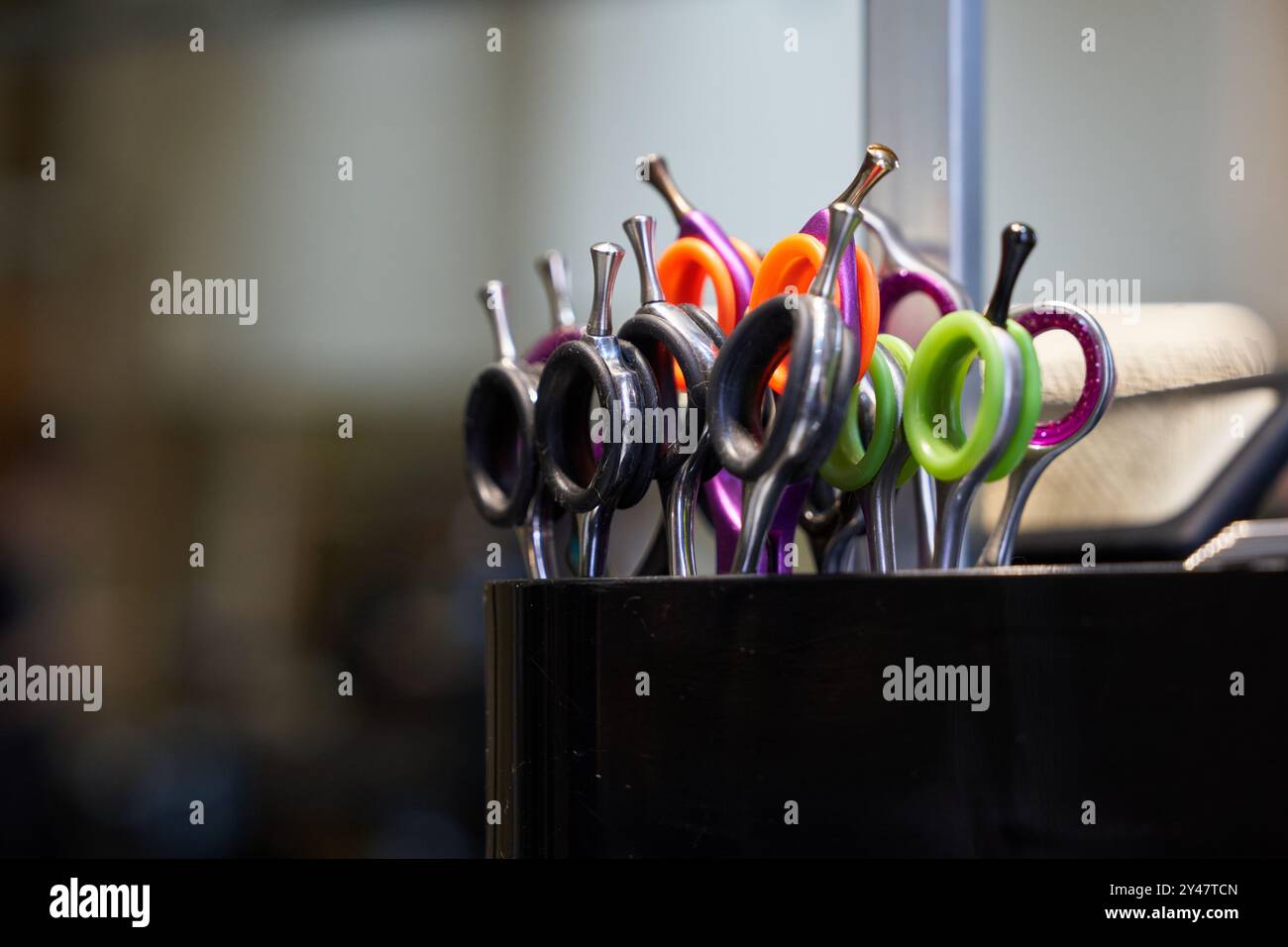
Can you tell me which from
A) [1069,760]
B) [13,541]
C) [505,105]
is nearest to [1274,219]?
[505,105]

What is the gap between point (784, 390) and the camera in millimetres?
378

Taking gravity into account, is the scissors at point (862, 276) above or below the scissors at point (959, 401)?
above

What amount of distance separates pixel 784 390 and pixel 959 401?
102 mm

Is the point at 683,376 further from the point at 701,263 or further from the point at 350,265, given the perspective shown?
the point at 350,265

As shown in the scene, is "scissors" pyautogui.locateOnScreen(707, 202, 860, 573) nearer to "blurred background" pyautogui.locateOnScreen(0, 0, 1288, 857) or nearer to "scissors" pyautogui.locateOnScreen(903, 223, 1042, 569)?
"scissors" pyautogui.locateOnScreen(903, 223, 1042, 569)

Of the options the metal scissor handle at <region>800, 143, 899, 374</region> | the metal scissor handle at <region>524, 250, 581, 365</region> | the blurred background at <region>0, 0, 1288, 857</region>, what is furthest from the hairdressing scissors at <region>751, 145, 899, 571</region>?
the blurred background at <region>0, 0, 1288, 857</region>

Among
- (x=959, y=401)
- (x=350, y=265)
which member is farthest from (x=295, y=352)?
(x=959, y=401)

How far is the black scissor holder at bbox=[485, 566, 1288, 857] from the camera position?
1.12 ft

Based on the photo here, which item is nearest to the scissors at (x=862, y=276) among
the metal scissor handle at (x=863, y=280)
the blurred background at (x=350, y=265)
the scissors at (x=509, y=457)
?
the metal scissor handle at (x=863, y=280)

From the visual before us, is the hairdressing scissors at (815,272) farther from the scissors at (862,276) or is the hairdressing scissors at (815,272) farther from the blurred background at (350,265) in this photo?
the blurred background at (350,265)

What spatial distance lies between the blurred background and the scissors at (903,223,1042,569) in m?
0.40

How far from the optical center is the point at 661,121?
89 cm

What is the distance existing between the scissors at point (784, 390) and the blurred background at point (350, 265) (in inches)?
17.8

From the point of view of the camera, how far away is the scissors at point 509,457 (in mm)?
489
